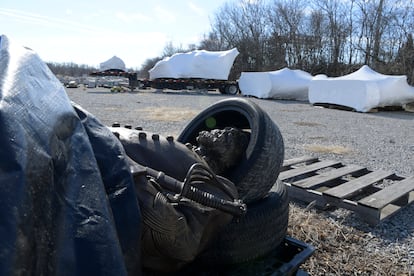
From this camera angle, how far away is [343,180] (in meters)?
4.03

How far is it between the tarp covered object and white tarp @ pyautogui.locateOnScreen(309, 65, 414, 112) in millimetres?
12156

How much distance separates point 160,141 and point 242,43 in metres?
31.3

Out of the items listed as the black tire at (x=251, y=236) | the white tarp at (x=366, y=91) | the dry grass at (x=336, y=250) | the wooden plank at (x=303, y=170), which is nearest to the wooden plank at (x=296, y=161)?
the wooden plank at (x=303, y=170)

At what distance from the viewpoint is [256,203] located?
205cm

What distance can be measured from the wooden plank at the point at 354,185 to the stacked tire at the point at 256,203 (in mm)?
1110

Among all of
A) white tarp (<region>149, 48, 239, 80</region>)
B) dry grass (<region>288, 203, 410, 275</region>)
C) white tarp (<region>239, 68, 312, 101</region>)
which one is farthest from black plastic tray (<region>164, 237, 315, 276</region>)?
white tarp (<region>149, 48, 239, 80</region>)

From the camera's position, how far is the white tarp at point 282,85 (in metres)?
16.5

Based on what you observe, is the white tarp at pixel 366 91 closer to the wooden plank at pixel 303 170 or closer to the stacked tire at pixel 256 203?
A: the wooden plank at pixel 303 170

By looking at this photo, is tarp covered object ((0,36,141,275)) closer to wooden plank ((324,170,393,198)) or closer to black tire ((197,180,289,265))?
black tire ((197,180,289,265))

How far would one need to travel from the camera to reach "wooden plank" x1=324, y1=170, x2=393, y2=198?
312cm

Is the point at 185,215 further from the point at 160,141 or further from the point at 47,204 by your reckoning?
the point at 47,204

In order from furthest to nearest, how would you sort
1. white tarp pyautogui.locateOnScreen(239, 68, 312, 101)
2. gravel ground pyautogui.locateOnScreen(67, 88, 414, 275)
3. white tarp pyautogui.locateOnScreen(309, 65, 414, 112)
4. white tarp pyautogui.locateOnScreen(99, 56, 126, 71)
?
white tarp pyautogui.locateOnScreen(99, 56, 126, 71) < white tarp pyautogui.locateOnScreen(239, 68, 312, 101) < white tarp pyautogui.locateOnScreen(309, 65, 414, 112) < gravel ground pyautogui.locateOnScreen(67, 88, 414, 275)

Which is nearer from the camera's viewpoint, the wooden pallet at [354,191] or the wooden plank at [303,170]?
the wooden pallet at [354,191]

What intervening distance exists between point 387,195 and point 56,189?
121 inches
